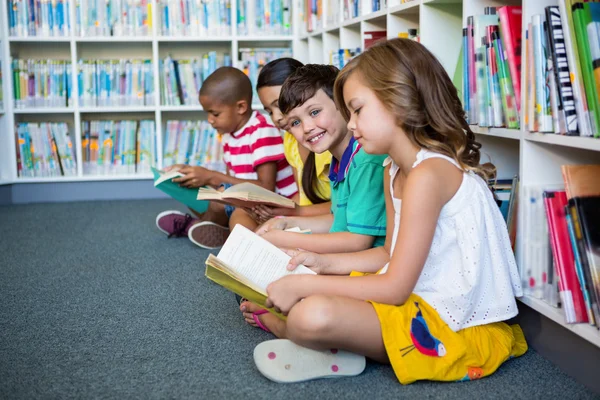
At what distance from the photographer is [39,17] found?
362 cm

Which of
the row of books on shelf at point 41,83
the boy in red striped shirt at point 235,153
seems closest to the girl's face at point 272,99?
the boy in red striped shirt at point 235,153

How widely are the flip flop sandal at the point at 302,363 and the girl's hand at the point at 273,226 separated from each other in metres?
0.42

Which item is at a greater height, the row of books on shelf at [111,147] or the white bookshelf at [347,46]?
the white bookshelf at [347,46]

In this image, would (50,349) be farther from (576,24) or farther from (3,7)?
(3,7)

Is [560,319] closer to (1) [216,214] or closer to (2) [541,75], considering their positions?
(2) [541,75]

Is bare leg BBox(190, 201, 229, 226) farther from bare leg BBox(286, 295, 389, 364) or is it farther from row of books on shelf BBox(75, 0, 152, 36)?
row of books on shelf BBox(75, 0, 152, 36)

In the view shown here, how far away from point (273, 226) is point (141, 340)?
44 centimetres

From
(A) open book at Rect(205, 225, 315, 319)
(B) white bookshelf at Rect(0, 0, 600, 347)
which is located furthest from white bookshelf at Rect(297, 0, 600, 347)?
(A) open book at Rect(205, 225, 315, 319)

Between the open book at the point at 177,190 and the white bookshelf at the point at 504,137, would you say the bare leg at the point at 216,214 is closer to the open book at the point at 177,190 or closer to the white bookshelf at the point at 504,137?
the open book at the point at 177,190

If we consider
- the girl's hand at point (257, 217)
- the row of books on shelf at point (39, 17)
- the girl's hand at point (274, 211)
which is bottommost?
the girl's hand at point (257, 217)

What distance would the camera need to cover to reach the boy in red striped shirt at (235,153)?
244 cm

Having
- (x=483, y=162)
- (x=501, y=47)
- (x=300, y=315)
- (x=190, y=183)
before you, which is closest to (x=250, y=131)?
(x=190, y=183)

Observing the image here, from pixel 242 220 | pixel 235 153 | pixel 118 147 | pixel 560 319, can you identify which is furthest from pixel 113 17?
pixel 560 319

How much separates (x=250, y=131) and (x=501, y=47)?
3.97ft
